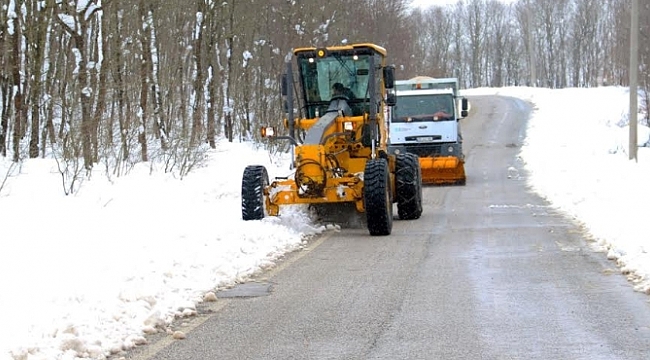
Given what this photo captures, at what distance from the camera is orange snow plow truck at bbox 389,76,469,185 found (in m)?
26.5

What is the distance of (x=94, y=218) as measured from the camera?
46.6 feet

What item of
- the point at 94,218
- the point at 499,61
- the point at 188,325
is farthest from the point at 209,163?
the point at 499,61

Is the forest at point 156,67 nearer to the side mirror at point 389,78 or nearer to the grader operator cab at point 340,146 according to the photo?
the grader operator cab at point 340,146

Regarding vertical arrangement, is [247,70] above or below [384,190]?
above

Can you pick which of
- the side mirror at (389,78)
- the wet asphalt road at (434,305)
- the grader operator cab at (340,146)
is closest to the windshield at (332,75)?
the grader operator cab at (340,146)

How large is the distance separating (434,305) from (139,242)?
4157 mm

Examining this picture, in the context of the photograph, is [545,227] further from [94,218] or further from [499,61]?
[499,61]

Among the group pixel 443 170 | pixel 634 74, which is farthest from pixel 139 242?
pixel 634 74

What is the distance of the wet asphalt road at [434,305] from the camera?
24.2 ft

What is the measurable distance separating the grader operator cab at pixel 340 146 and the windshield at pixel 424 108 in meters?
9.22

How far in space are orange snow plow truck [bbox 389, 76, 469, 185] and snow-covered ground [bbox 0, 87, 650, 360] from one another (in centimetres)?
254

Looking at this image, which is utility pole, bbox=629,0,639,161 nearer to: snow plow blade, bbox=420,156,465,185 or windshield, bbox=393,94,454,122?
snow plow blade, bbox=420,156,465,185

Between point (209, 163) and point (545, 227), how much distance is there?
13.9 m

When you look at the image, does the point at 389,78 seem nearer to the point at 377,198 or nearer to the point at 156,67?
the point at 377,198
